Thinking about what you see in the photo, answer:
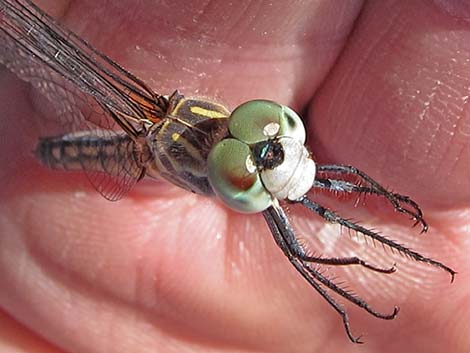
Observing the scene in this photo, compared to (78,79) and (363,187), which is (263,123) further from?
(78,79)

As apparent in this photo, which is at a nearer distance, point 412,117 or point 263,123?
point 263,123

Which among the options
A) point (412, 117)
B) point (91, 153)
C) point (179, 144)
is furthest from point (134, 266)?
point (412, 117)

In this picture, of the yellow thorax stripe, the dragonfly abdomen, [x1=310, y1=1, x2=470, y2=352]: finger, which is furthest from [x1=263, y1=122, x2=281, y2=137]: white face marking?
the dragonfly abdomen

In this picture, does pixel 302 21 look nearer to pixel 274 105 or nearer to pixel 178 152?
pixel 274 105

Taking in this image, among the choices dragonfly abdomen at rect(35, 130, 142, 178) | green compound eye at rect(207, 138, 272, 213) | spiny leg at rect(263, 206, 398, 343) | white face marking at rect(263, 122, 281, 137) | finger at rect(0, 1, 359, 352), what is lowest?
spiny leg at rect(263, 206, 398, 343)

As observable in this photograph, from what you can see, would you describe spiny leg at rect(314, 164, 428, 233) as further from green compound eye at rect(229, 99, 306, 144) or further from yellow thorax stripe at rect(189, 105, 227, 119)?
yellow thorax stripe at rect(189, 105, 227, 119)

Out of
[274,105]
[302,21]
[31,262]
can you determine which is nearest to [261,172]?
[274,105]

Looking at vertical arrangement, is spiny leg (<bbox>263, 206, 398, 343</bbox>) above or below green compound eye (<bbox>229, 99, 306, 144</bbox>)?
below
